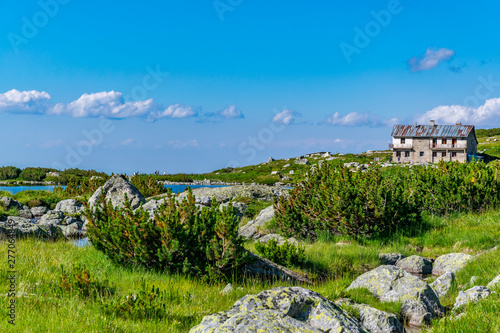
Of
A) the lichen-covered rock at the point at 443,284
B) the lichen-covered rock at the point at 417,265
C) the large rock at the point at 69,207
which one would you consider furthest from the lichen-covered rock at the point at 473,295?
the large rock at the point at 69,207

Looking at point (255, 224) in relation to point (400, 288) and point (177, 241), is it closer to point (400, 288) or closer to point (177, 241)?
point (177, 241)

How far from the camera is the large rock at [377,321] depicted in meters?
6.12

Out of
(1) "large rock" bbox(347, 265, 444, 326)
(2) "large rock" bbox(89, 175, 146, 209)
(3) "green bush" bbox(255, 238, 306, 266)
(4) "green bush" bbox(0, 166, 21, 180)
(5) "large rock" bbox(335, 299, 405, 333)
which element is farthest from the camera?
(4) "green bush" bbox(0, 166, 21, 180)

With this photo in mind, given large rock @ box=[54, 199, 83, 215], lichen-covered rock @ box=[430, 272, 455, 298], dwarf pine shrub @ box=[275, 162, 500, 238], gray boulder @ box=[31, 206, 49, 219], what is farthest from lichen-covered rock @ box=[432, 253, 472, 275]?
gray boulder @ box=[31, 206, 49, 219]


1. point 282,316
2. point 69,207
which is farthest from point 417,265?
point 69,207

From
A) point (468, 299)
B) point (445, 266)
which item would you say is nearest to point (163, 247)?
point (468, 299)

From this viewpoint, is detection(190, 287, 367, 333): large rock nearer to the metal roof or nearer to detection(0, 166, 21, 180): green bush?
detection(0, 166, 21, 180): green bush

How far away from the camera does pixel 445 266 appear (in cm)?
1092

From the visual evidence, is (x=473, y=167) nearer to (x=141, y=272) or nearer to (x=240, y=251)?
(x=240, y=251)

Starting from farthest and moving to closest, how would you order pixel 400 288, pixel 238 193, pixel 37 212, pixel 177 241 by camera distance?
pixel 238 193, pixel 37 212, pixel 177 241, pixel 400 288

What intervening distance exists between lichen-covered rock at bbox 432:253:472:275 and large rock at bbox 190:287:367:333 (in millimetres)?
6503

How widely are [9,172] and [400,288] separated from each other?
180 ft

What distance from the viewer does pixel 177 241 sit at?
26.2 ft

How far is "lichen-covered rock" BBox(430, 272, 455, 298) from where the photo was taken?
28.6 ft
